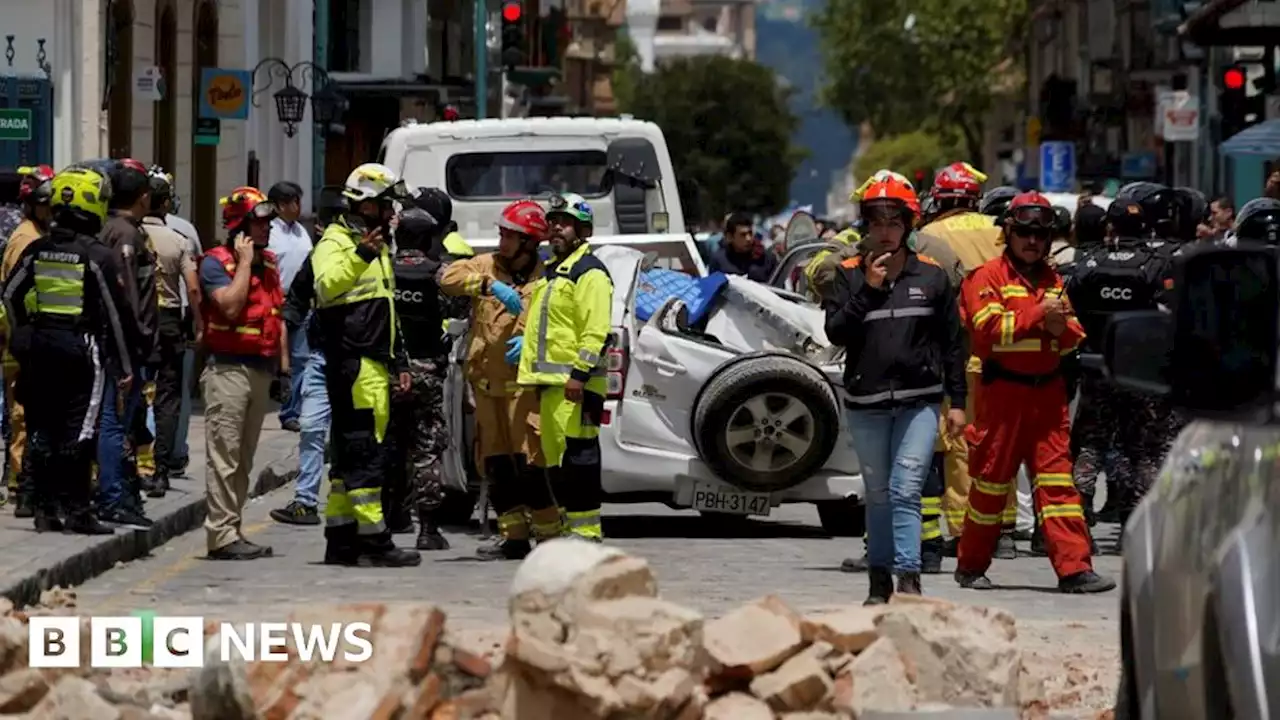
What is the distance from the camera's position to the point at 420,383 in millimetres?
16250

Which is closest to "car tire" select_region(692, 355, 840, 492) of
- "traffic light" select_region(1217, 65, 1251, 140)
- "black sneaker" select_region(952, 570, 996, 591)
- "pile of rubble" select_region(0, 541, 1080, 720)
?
"black sneaker" select_region(952, 570, 996, 591)

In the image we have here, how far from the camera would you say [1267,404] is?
19.2 ft

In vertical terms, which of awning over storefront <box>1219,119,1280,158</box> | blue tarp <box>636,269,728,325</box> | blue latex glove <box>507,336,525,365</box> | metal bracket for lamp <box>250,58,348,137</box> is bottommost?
blue latex glove <box>507,336,525,365</box>

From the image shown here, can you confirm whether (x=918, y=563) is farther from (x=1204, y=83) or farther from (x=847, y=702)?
(x=1204, y=83)

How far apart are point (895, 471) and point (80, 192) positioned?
15.1ft

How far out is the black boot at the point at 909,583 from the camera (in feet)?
42.9

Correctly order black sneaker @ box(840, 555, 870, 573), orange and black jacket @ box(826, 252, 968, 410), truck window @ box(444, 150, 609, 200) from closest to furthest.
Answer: orange and black jacket @ box(826, 252, 968, 410) < black sneaker @ box(840, 555, 870, 573) < truck window @ box(444, 150, 609, 200)

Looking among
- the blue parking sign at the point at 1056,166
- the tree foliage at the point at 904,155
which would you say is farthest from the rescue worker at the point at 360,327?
the tree foliage at the point at 904,155

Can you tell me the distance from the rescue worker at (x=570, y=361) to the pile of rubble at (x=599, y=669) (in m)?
5.34

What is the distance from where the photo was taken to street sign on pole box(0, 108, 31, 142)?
26750 millimetres

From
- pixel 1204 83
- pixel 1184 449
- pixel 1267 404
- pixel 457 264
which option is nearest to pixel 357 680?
pixel 1184 449

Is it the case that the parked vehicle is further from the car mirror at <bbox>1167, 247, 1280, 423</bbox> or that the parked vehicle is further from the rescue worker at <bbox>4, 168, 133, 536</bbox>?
the rescue worker at <bbox>4, 168, 133, 536</bbox>

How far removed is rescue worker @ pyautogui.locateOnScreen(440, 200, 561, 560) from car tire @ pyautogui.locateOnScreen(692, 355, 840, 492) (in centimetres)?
110

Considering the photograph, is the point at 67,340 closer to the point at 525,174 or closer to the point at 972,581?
the point at 972,581
